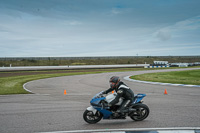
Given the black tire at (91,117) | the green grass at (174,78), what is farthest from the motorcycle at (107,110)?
the green grass at (174,78)

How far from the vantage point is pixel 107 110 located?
5914 millimetres

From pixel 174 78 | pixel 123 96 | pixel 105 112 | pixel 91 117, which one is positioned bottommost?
pixel 174 78

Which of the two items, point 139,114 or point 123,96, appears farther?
point 139,114

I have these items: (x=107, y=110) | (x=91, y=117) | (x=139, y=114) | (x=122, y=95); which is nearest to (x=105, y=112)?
(x=107, y=110)

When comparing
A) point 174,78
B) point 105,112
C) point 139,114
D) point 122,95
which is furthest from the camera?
point 174,78

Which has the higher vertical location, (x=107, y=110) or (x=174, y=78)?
(x=107, y=110)

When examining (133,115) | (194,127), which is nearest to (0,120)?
(133,115)

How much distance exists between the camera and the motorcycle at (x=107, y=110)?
19.4 feet

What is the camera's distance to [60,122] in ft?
20.4

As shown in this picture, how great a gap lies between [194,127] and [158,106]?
290 centimetres

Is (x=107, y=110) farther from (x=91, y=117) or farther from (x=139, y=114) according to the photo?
(x=139, y=114)

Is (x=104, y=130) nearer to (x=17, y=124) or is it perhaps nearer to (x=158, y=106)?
(x=17, y=124)

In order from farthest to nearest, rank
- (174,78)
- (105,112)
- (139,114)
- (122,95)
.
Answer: (174,78) → (139,114) → (122,95) → (105,112)

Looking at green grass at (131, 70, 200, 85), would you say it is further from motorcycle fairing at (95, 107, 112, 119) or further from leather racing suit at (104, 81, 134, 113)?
motorcycle fairing at (95, 107, 112, 119)
